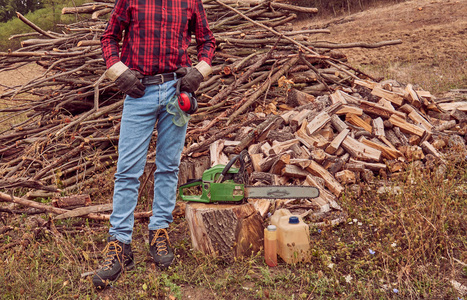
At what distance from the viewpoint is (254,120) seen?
541cm

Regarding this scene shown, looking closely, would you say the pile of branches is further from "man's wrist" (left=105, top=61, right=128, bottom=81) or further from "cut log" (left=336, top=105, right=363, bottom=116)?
"man's wrist" (left=105, top=61, right=128, bottom=81)

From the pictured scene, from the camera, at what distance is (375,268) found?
2.93m

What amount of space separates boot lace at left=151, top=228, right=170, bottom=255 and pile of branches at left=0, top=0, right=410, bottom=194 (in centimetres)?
168

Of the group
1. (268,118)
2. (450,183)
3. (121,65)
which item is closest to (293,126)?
(268,118)

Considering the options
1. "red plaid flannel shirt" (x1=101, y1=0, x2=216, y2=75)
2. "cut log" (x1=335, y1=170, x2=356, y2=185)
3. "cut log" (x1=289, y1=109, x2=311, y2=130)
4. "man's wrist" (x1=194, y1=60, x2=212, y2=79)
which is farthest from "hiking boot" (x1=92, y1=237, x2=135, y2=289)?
"cut log" (x1=289, y1=109, x2=311, y2=130)

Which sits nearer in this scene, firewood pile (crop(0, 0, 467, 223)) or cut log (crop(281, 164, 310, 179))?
cut log (crop(281, 164, 310, 179))

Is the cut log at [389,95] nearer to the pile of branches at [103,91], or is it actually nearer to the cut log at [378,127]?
the cut log at [378,127]

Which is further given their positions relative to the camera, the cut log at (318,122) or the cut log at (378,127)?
the cut log at (378,127)

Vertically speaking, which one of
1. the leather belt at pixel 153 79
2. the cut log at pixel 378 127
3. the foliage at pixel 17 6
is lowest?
the cut log at pixel 378 127

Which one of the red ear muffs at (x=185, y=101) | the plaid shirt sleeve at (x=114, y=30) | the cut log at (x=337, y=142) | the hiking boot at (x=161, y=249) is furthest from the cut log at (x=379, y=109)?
the plaid shirt sleeve at (x=114, y=30)

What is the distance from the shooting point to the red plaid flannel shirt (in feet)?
9.18

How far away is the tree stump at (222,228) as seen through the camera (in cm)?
307

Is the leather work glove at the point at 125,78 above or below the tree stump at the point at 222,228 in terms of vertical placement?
above

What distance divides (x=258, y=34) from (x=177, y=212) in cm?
411
